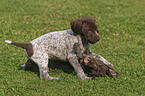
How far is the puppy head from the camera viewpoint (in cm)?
525

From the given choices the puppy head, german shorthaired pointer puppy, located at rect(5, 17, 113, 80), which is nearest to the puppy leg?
german shorthaired pointer puppy, located at rect(5, 17, 113, 80)

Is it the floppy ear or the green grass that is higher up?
the floppy ear

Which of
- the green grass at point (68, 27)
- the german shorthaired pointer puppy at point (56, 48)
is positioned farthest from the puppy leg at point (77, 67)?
the green grass at point (68, 27)

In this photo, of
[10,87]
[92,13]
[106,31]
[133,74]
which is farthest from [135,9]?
[10,87]

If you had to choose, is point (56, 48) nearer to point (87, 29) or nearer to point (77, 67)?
point (77, 67)

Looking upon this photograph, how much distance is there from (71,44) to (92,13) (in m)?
6.54

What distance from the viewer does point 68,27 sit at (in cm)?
1012

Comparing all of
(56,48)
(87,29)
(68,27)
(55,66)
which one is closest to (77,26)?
(87,29)

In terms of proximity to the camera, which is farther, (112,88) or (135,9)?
(135,9)

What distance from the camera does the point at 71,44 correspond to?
5539mm

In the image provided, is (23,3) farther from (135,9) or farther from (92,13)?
(135,9)

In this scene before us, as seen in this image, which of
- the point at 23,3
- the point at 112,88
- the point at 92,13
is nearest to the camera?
the point at 112,88

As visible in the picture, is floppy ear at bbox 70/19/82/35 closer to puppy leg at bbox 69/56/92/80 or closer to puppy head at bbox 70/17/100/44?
puppy head at bbox 70/17/100/44

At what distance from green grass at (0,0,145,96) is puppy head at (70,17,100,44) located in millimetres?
1167
